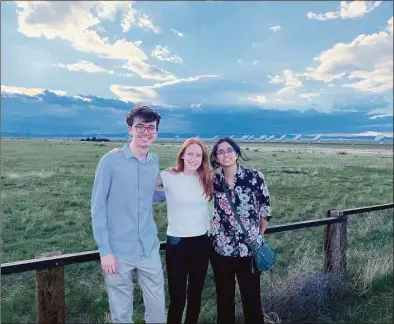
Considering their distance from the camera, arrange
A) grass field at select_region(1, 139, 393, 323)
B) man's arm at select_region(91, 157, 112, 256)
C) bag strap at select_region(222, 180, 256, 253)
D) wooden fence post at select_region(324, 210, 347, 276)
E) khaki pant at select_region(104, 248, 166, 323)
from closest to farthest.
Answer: man's arm at select_region(91, 157, 112, 256) → khaki pant at select_region(104, 248, 166, 323) → bag strap at select_region(222, 180, 256, 253) → grass field at select_region(1, 139, 393, 323) → wooden fence post at select_region(324, 210, 347, 276)

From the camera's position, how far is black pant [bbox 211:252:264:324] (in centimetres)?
328

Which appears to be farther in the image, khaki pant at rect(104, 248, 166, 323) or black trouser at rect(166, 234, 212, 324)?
black trouser at rect(166, 234, 212, 324)

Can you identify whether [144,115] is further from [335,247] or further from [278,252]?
[278,252]

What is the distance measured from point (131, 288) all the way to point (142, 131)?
111cm

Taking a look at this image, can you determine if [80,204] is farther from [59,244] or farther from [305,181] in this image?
[305,181]

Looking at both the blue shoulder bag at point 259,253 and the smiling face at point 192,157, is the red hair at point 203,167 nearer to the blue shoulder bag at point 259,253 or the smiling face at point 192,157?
the smiling face at point 192,157

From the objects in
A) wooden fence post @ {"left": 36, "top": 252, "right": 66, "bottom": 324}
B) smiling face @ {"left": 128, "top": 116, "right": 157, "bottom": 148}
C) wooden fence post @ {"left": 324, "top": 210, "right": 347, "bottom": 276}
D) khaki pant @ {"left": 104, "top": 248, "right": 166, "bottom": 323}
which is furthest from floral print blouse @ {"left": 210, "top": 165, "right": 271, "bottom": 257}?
wooden fence post @ {"left": 324, "top": 210, "right": 347, "bottom": 276}

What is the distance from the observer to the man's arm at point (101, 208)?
2592 millimetres

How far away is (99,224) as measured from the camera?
102 inches

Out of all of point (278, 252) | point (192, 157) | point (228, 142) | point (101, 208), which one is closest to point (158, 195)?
point (192, 157)

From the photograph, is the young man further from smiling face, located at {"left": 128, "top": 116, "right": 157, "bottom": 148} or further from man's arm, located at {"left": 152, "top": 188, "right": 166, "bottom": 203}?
man's arm, located at {"left": 152, "top": 188, "right": 166, "bottom": 203}

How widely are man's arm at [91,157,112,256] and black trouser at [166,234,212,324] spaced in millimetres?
583

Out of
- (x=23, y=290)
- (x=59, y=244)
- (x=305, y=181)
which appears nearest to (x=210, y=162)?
(x=23, y=290)

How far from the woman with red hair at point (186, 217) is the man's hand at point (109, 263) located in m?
0.52
